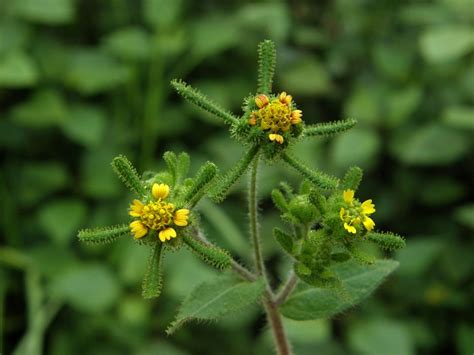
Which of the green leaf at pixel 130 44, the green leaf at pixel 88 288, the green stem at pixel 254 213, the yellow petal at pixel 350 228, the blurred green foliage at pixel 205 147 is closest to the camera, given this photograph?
the yellow petal at pixel 350 228

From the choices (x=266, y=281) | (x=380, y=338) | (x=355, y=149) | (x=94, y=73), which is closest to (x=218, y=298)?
(x=266, y=281)

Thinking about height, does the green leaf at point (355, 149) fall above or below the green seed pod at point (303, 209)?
above

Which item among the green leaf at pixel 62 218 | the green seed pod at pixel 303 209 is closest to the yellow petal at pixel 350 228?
the green seed pod at pixel 303 209

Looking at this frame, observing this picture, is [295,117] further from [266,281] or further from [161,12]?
[161,12]

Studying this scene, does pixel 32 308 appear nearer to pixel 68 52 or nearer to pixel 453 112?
pixel 68 52

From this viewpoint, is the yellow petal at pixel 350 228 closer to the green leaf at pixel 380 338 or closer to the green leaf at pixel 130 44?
the green leaf at pixel 380 338

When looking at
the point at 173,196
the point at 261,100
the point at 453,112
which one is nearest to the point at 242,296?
the point at 173,196
